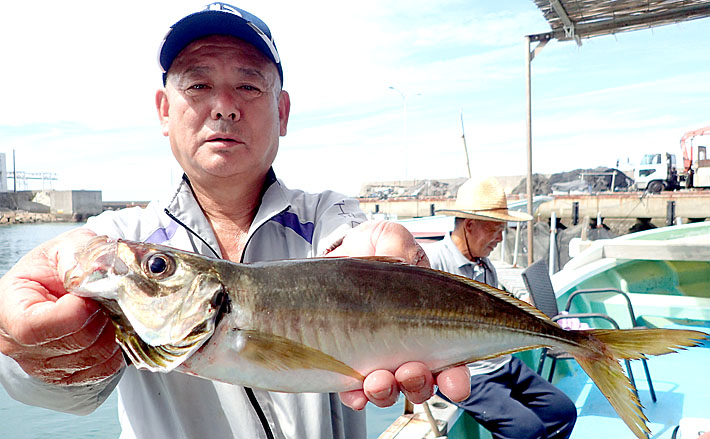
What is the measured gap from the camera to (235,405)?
1954mm

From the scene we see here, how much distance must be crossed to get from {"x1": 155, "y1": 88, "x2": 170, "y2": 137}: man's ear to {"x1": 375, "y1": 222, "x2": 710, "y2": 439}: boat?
2.48 m

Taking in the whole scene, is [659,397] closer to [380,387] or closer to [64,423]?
[380,387]

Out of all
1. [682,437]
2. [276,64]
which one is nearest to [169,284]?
[276,64]

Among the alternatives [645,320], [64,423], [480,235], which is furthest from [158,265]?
[64,423]

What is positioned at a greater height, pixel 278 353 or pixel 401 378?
pixel 278 353

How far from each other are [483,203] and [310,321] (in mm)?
3822

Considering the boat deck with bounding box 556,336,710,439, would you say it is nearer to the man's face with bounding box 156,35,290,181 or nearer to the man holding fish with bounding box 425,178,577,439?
the man holding fish with bounding box 425,178,577,439

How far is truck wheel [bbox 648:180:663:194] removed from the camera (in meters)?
31.1

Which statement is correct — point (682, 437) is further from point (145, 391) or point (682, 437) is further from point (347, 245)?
point (145, 391)

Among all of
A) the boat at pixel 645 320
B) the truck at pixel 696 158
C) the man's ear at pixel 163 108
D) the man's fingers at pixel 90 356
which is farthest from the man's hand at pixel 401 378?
the truck at pixel 696 158

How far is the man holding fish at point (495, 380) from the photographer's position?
12.6ft

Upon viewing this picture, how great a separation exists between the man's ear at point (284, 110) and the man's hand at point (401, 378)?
79 cm

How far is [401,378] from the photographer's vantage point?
157 centimetres

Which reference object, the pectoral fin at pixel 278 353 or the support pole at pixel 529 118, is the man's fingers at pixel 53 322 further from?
the support pole at pixel 529 118
